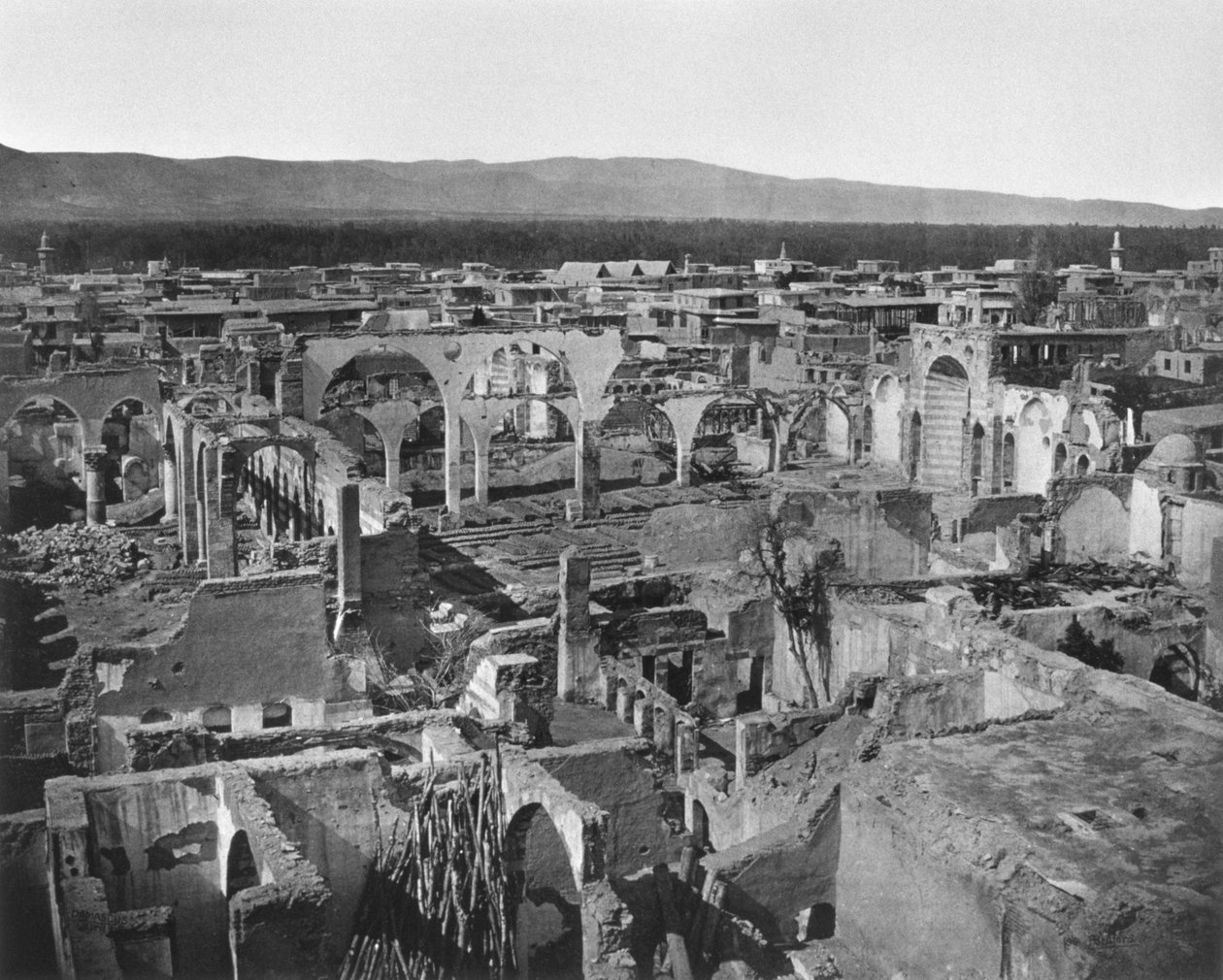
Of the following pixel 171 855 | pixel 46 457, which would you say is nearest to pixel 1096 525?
pixel 171 855

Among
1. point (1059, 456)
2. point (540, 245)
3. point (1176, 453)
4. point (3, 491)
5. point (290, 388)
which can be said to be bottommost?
point (3, 491)

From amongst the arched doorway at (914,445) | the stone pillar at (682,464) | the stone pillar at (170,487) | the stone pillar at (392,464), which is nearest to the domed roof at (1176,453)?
the arched doorway at (914,445)

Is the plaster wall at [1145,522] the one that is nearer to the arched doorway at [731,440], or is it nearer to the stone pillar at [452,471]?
the stone pillar at [452,471]

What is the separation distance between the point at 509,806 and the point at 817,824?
11.2ft

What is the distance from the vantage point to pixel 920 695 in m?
20.2

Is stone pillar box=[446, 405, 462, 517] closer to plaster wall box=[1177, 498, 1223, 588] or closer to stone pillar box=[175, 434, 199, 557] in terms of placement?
stone pillar box=[175, 434, 199, 557]

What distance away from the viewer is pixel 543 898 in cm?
1582

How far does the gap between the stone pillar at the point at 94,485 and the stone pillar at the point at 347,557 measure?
1337 centimetres

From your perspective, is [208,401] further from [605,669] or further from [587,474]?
[605,669]

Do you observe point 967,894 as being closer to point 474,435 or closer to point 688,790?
point 688,790

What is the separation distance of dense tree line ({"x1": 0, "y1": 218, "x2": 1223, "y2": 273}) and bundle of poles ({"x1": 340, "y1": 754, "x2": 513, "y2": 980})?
299 ft

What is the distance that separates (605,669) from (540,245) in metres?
125

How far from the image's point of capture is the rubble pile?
3134 centimetres

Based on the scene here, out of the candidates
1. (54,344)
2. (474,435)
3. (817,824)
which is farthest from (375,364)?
(817,824)
